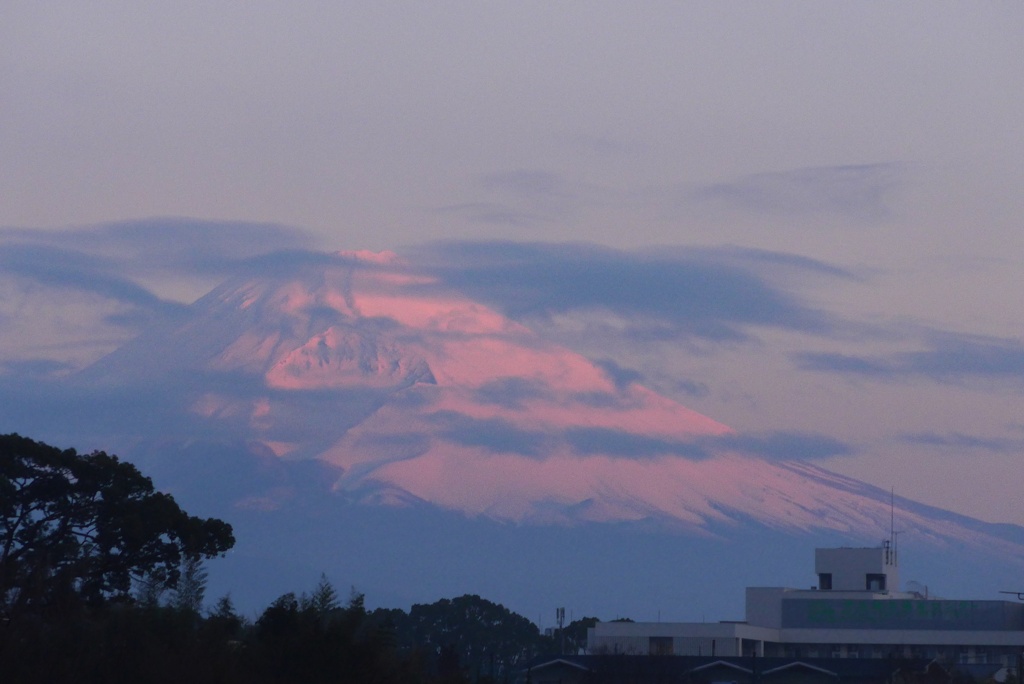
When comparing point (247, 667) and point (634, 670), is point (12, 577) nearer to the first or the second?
point (247, 667)

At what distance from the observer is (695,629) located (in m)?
90.4

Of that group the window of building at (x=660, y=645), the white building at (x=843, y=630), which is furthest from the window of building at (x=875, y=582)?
the window of building at (x=660, y=645)

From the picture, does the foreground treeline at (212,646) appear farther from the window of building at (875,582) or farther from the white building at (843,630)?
the window of building at (875,582)

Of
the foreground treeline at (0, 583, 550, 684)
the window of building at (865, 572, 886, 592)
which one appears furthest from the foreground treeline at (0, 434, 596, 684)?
the window of building at (865, 572, 886, 592)

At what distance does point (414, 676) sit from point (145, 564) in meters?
13.8

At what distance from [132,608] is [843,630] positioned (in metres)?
67.3

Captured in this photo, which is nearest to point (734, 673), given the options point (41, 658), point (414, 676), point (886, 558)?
point (886, 558)

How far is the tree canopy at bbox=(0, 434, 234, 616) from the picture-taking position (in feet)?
157

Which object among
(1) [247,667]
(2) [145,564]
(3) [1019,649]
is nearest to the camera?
(1) [247,667]

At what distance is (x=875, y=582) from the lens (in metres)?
101

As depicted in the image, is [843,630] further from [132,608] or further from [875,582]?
[132,608]

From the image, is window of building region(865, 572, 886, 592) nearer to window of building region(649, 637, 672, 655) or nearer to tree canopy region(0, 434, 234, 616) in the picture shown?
window of building region(649, 637, 672, 655)

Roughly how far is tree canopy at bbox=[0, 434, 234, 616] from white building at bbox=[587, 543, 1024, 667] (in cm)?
4195

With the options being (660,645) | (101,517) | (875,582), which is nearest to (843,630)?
(875,582)
